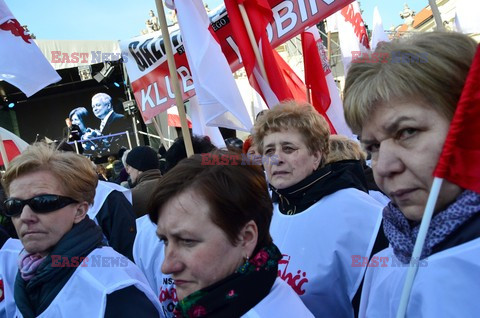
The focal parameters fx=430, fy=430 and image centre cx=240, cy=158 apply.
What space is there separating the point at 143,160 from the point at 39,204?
210cm

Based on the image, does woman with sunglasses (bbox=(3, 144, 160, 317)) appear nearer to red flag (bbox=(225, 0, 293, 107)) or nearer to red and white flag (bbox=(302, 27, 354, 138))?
red flag (bbox=(225, 0, 293, 107))

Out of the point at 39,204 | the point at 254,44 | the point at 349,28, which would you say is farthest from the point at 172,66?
the point at 349,28

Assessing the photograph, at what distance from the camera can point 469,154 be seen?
994 mm

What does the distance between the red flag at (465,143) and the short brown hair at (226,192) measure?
1.92 ft

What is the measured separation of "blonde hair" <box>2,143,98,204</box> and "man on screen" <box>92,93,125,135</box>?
46.0 feet

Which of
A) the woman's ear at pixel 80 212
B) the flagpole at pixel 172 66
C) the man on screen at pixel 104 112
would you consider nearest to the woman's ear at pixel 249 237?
Answer: the woman's ear at pixel 80 212

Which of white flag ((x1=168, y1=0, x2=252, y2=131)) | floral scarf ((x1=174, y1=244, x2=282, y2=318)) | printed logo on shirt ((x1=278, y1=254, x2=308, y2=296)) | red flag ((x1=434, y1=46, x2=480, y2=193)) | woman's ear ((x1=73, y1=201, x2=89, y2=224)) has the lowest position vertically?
printed logo on shirt ((x1=278, y1=254, x2=308, y2=296))

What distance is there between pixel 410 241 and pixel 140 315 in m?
1.05

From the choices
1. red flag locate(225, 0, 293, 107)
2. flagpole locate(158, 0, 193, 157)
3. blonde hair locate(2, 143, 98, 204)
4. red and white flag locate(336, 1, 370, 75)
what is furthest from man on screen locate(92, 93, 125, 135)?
blonde hair locate(2, 143, 98, 204)

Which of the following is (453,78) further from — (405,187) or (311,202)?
(311,202)

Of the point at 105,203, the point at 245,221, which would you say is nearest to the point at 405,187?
the point at 245,221

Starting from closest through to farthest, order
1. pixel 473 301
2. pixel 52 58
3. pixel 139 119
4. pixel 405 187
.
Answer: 1. pixel 473 301
2. pixel 405 187
3. pixel 52 58
4. pixel 139 119

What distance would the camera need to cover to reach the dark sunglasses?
1910 mm

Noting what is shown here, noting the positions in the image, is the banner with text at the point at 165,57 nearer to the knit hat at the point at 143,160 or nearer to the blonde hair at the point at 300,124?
the knit hat at the point at 143,160
